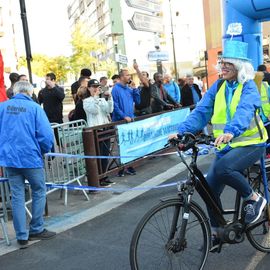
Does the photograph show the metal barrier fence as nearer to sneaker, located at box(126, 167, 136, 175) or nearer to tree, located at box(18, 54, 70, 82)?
sneaker, located at box(126, 167, 136, 175)

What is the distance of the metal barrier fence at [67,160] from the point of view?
6332mm

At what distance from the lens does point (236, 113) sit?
11.1 ft

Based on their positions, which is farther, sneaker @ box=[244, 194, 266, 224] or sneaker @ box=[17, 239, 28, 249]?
sneaker @ box=[17, 239, 28, 249]

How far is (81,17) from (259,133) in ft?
485

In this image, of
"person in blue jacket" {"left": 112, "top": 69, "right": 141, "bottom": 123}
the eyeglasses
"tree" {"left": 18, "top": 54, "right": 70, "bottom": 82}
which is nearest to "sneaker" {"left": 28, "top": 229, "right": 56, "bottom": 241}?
the eyeglasses

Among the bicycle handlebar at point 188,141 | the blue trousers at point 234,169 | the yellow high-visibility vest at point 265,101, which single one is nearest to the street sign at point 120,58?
the yellow high-visibility vest at point 265,101

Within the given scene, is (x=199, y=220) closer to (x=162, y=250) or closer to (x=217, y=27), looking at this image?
(x=162, y=250)

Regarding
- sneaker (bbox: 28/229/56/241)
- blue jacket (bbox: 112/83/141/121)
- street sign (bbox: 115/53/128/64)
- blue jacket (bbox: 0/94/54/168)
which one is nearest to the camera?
blue jacket (bbox: 0/94/54/168)

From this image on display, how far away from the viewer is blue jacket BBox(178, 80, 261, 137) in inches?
130

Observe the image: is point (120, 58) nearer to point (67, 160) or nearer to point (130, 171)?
point (130, 171)

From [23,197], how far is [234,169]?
2495 mm

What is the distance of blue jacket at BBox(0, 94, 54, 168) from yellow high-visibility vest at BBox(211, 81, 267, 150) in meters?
2.06

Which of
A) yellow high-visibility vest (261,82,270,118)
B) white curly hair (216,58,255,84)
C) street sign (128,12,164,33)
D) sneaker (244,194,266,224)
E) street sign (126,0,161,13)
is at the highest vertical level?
street sign (126,0,161,13)

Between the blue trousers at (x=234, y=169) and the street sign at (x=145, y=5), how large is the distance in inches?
283
